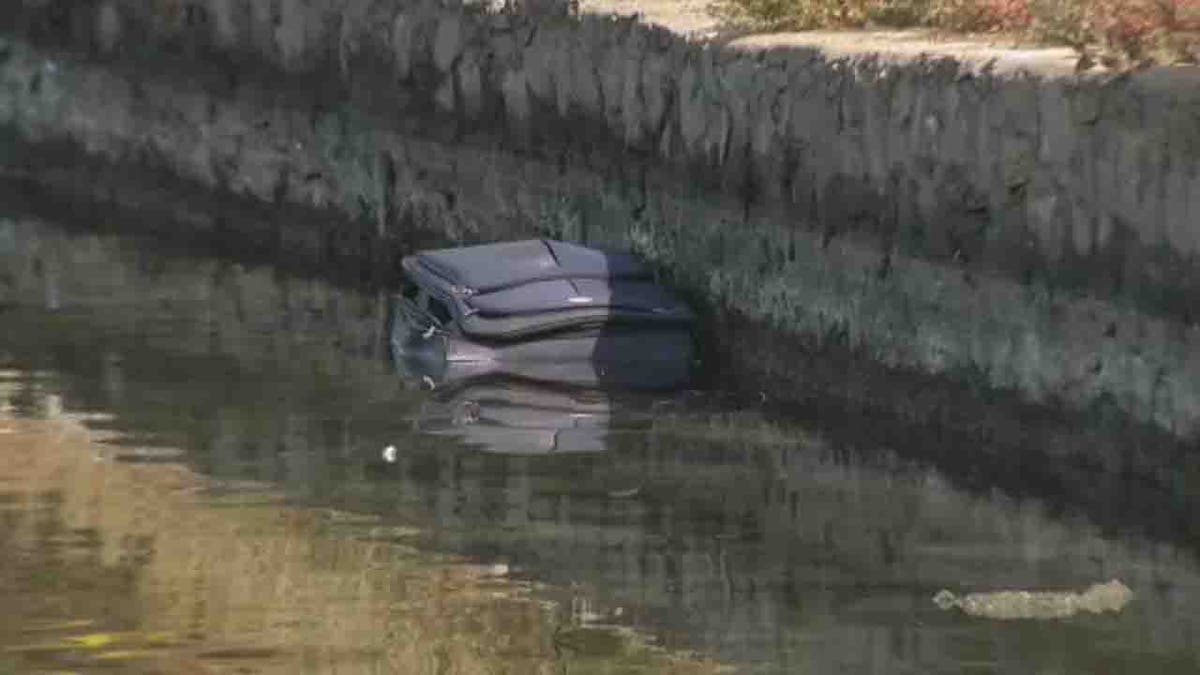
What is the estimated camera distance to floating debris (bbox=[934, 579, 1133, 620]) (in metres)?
9.70

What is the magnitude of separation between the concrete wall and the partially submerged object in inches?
14.4

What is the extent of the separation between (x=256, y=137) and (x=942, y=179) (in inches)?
260

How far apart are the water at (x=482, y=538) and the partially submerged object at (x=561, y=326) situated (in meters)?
0.18

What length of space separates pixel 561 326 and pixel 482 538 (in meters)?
2.78

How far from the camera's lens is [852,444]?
12.2 meters

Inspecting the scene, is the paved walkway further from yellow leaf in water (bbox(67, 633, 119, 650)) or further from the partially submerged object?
yellow leaf in water (bbox(67, 633, 119, 650))

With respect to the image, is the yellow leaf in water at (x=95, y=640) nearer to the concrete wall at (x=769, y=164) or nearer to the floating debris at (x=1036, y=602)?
the floating debris at (x=1036, y=602)

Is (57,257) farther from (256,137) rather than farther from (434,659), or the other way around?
(434,659)

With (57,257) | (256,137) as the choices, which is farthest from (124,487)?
(256,137)

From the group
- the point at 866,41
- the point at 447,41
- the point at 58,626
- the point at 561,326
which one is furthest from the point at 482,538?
the point at 447,41

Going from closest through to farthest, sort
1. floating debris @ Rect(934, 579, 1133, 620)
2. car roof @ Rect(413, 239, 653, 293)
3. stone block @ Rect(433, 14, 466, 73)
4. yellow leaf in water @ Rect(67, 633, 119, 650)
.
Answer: yellow leaf in water @ Rect(67, 633, 119, 650) → floating debris @ Rect(934, 579, 1133, 620) → car roof @ Rect(413, 239, 653, 293) → stone block @ Rect(433, 14, 466, 73)

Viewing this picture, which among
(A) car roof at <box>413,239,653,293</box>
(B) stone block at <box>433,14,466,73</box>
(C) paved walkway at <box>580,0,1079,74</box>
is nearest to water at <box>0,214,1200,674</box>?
(A) car roof at <box>413,239,653,293</box>

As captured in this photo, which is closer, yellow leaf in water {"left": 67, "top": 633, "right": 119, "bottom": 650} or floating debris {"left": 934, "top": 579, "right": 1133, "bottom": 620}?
yellow leaf in water {"left": 67, "top": 633, "right": 119, "bottom": 650}

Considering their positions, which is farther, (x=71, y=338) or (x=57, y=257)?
(x=57, y=257)
